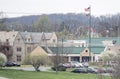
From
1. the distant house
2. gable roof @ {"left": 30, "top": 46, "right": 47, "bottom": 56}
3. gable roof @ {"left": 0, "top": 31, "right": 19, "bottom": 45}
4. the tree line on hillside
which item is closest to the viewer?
gable roof @ {"left": 30, "top": 46, "right": 47, "bottom": 56}

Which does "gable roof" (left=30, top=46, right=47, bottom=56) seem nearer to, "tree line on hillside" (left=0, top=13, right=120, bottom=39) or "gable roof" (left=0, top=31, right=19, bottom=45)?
"gable roof" (left=0, top=31, right=19, bottom=45)

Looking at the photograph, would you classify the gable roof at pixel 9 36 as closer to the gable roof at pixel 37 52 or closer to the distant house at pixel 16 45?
the distant house at pixel 16 45

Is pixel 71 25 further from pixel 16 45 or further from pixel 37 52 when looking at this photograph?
pixel 37 52

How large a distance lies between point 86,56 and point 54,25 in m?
73.1

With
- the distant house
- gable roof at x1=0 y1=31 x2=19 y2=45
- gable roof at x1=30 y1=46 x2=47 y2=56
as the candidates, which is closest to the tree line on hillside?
gable roof at x1=0 y1=31 x2=19 y2=45

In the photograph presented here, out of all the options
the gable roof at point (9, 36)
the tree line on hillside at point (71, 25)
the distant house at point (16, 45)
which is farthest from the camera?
the tree line on hillside at point (71, 25)

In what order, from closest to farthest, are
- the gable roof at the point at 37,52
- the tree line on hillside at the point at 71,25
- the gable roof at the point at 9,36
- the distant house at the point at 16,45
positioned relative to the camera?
the gable roof at the point at 37,52
the distant house at the point at 16,45
the gable roof at the point at 9,36
the tree line on hillside at the point at 71,25

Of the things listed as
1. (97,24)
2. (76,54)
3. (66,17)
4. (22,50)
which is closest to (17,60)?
(22,50)

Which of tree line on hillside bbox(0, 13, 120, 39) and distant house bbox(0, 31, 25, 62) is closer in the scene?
distant house bbox(0, 31, 25, 62)

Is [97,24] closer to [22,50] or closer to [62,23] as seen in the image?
[62,23]

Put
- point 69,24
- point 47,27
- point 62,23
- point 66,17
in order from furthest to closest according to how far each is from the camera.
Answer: point 66,17 < point 69,24 < point 62,23 < point 47,27

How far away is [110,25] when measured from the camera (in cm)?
15612

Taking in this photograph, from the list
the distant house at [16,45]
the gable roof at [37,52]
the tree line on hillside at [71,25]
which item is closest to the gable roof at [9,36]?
the distant house at [16,45]

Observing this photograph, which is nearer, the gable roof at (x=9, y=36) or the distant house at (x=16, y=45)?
the distant house at (x=16, y=45)
